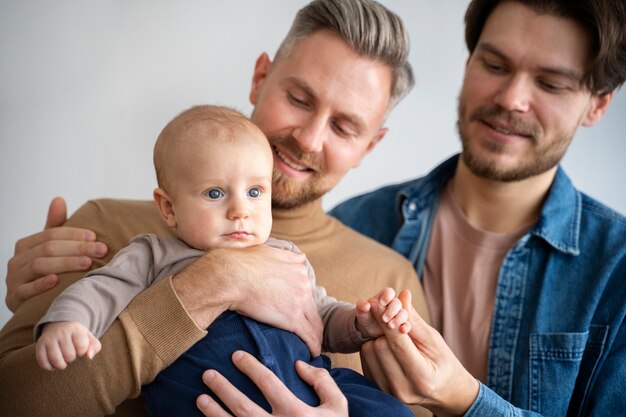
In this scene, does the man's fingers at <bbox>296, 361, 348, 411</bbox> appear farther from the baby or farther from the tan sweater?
the tan sweater

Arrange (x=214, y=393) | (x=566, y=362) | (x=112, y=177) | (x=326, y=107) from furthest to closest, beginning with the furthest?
(x=112, y=177), (x=566, y=362), (x=326, y=107), (x=214, y=393)

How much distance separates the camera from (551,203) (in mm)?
2270

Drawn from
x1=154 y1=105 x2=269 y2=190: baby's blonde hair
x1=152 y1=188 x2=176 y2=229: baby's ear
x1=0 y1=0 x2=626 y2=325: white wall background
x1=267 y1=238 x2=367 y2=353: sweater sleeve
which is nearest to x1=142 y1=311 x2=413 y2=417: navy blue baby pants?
x1=267 y1=238 x2=367 y2=353: sweater sleeve

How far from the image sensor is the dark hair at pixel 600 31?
2.08 meters

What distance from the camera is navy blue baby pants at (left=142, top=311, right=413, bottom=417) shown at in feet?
4.45

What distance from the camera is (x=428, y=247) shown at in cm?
238

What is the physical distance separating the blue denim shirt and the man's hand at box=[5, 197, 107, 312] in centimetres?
109

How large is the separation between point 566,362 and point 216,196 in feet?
4.11

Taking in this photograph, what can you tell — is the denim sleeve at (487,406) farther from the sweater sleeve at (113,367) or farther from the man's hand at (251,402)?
the sweater sleeve at (113,367)

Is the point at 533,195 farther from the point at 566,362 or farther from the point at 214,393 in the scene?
the point at 214,393

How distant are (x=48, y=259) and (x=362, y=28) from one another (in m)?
Result: 1.04

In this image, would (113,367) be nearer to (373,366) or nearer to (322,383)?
(322,383)

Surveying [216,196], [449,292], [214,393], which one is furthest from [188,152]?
[449,292]

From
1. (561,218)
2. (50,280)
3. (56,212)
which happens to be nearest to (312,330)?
(50,280)
